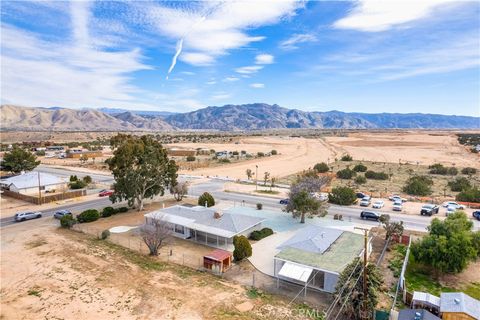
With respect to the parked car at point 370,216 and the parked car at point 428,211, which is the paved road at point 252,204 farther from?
the parked car at point 428,211

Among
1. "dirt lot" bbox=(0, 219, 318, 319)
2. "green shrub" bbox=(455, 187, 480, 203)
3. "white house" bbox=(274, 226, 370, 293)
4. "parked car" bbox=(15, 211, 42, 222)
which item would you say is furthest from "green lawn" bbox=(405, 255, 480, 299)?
"parked car" bbox=(15, 211, 42, 222)

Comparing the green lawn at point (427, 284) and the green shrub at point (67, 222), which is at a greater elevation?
the green shrub at point (67, 222)

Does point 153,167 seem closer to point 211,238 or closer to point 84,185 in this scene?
point 211,238

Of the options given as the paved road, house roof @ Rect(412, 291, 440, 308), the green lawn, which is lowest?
the green lawn

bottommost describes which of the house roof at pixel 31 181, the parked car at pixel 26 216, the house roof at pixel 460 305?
the parked car at pixel 26 216

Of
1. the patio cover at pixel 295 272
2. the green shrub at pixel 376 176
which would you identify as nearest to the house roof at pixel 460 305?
the patio cover at pixel 295 272

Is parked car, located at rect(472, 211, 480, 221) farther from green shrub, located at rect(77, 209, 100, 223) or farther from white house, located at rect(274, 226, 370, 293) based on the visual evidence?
green shrub, located at rect(77, 209, 100, 223)

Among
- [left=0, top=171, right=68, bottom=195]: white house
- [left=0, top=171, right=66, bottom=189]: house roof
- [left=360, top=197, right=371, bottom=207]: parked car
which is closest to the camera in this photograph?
[left=360, top=197, right=371, bottom=207]: parked car
